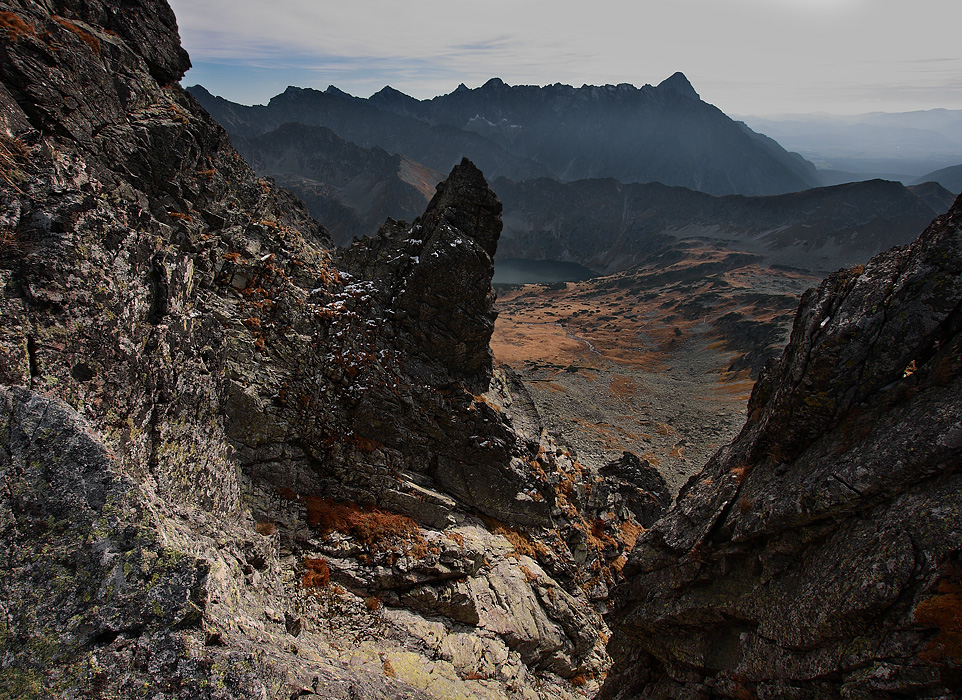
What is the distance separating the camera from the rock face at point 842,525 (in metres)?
8.49

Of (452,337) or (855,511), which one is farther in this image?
(452,337)

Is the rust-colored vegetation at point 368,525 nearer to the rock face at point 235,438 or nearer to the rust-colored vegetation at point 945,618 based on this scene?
the rock face at point 235,438

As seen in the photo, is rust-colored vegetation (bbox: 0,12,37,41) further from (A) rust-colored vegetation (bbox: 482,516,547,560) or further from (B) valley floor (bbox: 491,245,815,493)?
(B) valley floor (bbox: 491,245,815,493)

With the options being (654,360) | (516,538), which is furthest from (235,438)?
(654,360)

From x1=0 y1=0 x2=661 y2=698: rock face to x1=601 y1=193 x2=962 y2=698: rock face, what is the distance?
24.8ft

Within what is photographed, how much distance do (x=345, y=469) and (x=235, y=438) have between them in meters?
4.44

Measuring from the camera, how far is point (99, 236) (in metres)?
9.37

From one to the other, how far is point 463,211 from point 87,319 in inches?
744

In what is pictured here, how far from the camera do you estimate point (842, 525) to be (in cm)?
1026

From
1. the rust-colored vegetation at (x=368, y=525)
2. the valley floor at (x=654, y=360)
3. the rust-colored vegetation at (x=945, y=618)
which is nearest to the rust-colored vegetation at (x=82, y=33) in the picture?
the rust-colored vegetation at (x=368, y=525)

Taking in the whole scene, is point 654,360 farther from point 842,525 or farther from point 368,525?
point 842,525

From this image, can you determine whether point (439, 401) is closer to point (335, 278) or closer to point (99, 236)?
point (335, 278)

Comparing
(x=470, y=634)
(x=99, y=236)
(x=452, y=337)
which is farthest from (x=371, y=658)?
(x=452, y=337)

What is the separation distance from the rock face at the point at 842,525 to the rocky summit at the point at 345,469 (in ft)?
0.22
